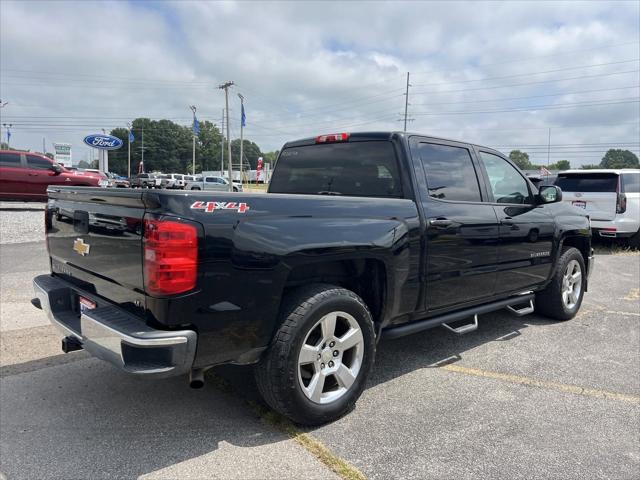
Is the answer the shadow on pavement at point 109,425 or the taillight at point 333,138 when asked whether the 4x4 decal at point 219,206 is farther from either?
the taillight at point 333,138

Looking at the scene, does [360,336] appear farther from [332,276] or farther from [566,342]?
[566,342]

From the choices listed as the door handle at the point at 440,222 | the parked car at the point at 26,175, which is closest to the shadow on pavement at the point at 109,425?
the door handle at the point at 440,222

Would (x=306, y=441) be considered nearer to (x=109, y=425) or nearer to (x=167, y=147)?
(x=109, y=425)

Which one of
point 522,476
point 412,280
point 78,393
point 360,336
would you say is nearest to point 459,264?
point 412,280

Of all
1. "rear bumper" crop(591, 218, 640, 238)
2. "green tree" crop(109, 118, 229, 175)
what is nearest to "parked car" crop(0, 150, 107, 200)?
"rear bumper" crop(591, 218, 640, 238)

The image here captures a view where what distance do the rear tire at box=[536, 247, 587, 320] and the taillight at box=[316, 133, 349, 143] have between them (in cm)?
296

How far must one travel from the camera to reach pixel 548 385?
3.71 m

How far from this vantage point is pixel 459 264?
3912mm

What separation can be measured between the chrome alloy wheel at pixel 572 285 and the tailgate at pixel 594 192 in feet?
18.0

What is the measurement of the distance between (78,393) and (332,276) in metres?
2.02

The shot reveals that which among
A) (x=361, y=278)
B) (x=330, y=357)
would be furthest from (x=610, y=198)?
(x=330, y=357)

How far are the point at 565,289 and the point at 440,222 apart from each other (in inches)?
108

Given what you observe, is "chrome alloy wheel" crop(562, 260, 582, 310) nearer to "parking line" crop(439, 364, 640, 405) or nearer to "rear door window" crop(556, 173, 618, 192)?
"parking line" crop(439, 364, 640, 405)

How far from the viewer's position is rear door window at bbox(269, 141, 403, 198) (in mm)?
3781
